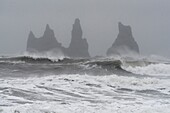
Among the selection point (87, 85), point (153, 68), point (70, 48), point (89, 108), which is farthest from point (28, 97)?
point (70, 48)

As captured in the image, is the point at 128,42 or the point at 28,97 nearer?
the point at 28,97

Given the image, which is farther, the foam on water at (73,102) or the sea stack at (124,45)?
the sea stack at (124,45)

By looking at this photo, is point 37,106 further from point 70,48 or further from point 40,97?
point 70,48

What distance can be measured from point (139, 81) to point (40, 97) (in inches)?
285

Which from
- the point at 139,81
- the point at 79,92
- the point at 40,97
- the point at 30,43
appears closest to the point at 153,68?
the point at 139,81

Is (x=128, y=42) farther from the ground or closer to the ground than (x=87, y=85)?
farther from the ground

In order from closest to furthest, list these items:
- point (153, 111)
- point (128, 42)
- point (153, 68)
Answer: point (153, 111) < point (153, 68) < point (128, 42)

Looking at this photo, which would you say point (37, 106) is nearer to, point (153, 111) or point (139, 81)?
point (153, 111)

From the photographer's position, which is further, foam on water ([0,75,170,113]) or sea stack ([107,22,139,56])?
sea stack ([107,22,139,56])

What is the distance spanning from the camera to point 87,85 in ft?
42.5

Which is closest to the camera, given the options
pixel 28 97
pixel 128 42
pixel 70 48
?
pixel 28 97

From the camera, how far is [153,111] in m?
7.58

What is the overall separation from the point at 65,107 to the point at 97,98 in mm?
2065

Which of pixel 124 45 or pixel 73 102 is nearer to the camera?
pixel 73 102
